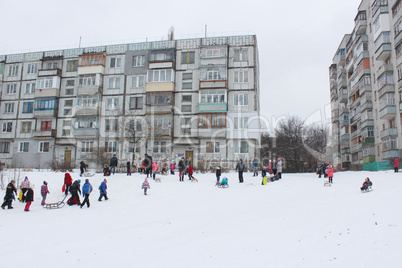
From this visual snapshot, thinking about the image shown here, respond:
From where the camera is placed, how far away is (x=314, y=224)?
502 inches

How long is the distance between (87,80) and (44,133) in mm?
8824

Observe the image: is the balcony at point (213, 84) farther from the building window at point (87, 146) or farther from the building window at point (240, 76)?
the building window at point (87, 146)

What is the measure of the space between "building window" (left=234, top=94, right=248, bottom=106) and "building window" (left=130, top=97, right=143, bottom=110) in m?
12.1

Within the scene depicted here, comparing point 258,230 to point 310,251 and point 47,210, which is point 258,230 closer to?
point 310,251

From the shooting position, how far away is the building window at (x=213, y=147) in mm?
40500

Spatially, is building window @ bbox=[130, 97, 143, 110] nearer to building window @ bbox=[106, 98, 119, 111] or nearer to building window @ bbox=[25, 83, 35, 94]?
building window @ bbox=[106, 98, 119, 111]

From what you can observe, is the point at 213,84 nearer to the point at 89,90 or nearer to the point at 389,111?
the point at 89,90

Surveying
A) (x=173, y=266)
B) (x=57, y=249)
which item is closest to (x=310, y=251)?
(x=173, y=266)

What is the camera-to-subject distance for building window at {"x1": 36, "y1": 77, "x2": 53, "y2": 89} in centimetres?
4659

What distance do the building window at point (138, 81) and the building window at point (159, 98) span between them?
7.86ft

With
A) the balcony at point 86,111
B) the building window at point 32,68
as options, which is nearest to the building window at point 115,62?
the balcony at point 86,111

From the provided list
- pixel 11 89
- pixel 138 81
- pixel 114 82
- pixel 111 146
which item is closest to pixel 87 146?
pixel 111 146

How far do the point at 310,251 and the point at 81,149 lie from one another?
1527 inches

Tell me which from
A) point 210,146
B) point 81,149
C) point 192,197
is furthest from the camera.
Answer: point 81,149
